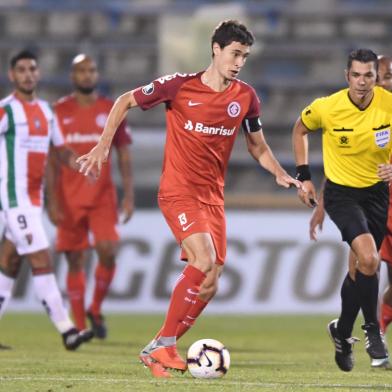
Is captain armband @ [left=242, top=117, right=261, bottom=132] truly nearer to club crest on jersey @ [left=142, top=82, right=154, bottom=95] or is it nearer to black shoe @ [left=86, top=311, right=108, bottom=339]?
club crest on jersey @ [left=142, top=82, right=154, bottom=95]

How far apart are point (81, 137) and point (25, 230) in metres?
1.88

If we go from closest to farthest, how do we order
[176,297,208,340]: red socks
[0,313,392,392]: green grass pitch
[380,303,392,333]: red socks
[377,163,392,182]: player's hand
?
1. [0,313,392,392]: green grass pitch
2. [176,297,208,340]: red socks
3. [377,163,392,182]: player's hand
4. [380,303,392,333]: red socks

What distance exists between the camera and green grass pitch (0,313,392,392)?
6672 millimetres

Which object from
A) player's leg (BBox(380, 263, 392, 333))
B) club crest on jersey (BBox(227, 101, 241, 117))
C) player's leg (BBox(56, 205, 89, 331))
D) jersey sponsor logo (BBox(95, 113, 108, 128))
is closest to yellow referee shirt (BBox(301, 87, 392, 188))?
club crest on jersey (BBox(227, 101, 241, 117))

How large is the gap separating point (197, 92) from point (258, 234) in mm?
6846

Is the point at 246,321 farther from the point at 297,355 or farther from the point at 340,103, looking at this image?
the point at 340,103

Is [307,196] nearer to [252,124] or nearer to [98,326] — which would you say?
[252,124]

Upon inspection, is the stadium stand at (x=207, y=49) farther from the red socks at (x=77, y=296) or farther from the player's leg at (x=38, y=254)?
the player's leg at (x=38, y=254)

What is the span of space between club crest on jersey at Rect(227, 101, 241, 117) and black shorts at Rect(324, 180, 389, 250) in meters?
0.97

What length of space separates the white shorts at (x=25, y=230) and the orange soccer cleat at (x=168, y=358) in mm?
3105

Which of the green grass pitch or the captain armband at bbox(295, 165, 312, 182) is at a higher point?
the captain armband at bbox(295, 165, 312, 182)

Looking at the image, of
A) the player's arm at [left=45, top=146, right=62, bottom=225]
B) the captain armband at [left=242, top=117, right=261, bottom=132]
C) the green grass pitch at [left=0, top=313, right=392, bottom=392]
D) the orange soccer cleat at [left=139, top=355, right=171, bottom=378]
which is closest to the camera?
the green grass pitch at [left=0, top=313, right=392, bottom=392]

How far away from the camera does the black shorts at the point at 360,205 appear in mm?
8008

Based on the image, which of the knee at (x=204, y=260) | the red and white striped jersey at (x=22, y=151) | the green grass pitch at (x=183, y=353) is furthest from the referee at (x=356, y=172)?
the red and white striped jersey at (x=22, y=151)
